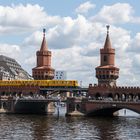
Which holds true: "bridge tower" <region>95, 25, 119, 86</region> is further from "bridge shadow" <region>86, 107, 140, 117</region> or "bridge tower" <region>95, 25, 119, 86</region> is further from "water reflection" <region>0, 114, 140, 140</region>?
"water reflection" <region>0, 114, 140, 140</region>

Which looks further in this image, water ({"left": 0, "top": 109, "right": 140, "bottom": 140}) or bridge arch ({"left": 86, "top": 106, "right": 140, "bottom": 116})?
bridge arch ({"left": 86, "top": 106, "right": 140, "bottom": 116})

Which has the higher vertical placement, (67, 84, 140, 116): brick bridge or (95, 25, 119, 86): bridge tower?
(95, 25, 119, 86): bridge tower

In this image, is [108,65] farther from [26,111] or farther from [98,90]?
[26,111]

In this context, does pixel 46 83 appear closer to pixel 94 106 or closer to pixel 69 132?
pixel 94 106

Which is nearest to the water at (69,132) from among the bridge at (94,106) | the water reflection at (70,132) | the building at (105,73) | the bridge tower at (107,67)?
the water reflection at (70,132)

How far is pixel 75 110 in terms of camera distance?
159500 mm

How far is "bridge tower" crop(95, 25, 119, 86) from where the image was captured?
18562 centimetres

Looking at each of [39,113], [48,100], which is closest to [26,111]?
[39,113]

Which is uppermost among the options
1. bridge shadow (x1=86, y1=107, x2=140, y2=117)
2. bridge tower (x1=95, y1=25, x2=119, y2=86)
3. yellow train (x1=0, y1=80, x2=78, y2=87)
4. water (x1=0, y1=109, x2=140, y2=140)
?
bridge tower (x1=95, y1=25, x2=119, y2=86)

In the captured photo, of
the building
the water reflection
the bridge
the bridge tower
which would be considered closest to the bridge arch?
the bridge

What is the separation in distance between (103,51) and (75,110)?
35.5 meters

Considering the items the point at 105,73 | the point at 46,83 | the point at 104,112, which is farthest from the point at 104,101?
the point at 46,83

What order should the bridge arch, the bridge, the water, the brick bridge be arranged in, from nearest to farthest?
the water → the bridge → the brick bridge → the bridge arch

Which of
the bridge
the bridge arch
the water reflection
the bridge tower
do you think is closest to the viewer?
the water reflection
